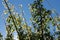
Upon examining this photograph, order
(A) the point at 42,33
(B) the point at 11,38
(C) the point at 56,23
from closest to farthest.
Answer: (A) the point at 42,33
(C) the point at 56,23
(B) the point at 11,38

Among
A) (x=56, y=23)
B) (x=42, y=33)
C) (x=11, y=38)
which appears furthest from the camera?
(x=11, y=38)

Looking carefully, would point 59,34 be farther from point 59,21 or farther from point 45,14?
point 45,14

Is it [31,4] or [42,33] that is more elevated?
[31,4]

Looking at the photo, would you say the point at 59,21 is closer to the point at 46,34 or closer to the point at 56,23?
the point at 56,23

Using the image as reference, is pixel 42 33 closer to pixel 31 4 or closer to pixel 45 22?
pixel 45 22

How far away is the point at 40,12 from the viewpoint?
136 feet

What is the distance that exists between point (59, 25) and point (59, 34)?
2.66m

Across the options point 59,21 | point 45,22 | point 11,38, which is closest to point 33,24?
point 45,22

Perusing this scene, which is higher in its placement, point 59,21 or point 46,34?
point 59,21

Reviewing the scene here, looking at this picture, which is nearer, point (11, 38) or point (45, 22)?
point (45, 22)

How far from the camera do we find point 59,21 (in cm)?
4450

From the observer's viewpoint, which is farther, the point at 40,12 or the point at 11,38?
the point at 11,38

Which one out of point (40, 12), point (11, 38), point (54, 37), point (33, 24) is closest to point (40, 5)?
point (40, 12)

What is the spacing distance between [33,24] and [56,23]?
4.54m
